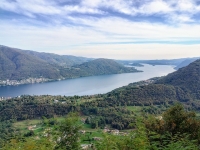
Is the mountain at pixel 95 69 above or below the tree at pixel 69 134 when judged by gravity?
above

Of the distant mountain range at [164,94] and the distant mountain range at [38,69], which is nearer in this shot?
the distant mountain range at [164,94]

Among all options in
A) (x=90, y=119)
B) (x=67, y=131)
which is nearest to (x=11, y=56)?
(x=90, y=119)

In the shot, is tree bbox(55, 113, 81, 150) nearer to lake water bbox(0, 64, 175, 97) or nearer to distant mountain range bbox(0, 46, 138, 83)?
lake water bbox(0, 64, 175, 97)

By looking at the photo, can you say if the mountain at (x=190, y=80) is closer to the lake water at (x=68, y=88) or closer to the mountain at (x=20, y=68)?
the lake water at (x=68, y=88)

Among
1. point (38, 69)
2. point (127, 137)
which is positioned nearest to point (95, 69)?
point (38, 69)

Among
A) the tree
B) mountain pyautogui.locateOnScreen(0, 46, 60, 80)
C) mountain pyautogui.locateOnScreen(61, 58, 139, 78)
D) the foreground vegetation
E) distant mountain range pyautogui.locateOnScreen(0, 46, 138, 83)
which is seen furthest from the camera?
mountain pyautogui.locateOnScreen(61, 58, 139, 78)

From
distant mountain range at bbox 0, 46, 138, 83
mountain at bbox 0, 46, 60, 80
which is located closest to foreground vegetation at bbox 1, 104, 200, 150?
distant mountain range at bbox 0, 46, 138, 83

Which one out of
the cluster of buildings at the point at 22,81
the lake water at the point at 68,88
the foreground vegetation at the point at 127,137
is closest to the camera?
the foreground vegetation at the point at 127,137

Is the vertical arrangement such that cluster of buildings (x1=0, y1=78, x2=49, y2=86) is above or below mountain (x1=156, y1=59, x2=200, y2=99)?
below

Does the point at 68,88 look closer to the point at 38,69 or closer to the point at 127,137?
the point at 38,69

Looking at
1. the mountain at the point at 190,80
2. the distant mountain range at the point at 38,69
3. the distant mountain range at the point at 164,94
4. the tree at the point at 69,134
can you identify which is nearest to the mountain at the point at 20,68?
the distant mountain range at the point at 38,69

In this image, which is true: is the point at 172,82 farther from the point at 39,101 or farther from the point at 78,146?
the point at 78,146
